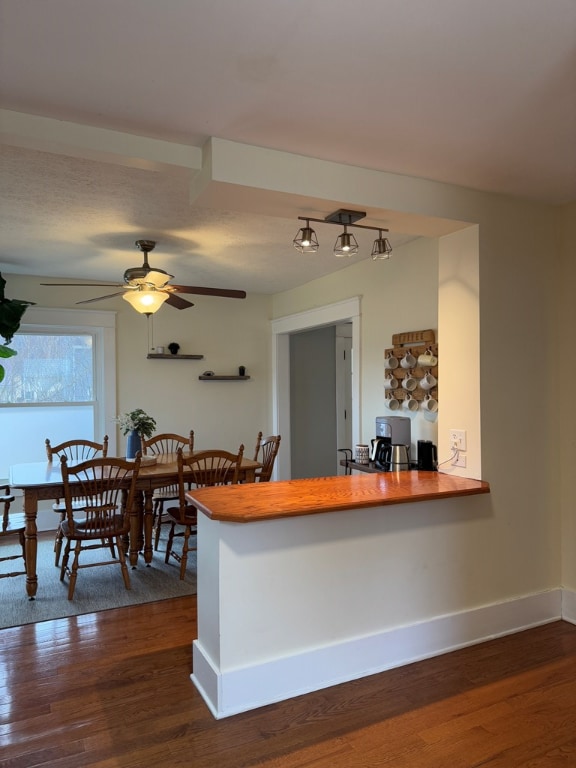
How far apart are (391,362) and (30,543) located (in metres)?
2.81

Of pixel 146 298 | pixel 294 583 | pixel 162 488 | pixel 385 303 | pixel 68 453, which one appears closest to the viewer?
pixel 294 583

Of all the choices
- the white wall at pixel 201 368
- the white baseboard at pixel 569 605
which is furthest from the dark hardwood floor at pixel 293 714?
the white wall at pixel 201 368

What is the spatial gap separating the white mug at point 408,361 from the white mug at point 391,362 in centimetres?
14

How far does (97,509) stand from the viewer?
349 cm

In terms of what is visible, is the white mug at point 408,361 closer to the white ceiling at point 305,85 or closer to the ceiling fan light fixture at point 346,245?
the white ceiling at point 305,85

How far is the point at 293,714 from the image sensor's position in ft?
7.19

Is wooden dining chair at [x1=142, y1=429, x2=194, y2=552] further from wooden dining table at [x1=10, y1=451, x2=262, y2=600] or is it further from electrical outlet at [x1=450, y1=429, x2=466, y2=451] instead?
electrical outlet at [x1=450, y1=429, x2=466, y2=451]

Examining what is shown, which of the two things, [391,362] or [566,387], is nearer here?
[566,387]

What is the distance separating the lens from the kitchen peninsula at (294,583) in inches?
87.9

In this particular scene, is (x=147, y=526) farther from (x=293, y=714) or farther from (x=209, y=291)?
(x=293, y=714)

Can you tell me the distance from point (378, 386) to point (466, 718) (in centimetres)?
245

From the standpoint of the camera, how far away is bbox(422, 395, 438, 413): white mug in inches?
141

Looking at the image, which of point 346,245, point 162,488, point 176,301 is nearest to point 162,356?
point 162,488

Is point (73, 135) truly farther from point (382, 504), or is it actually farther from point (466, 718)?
point (466, 718)
